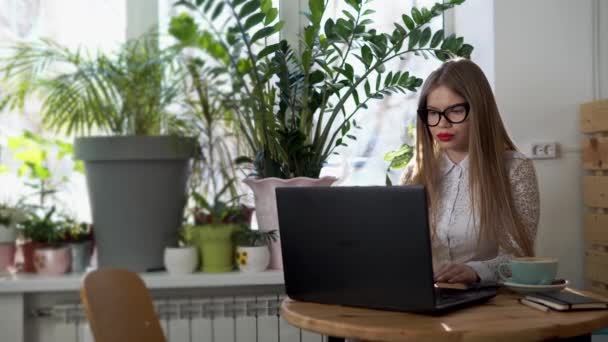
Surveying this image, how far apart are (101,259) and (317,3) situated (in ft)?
3.68

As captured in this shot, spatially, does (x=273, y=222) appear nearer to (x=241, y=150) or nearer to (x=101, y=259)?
(x=241, y=150)

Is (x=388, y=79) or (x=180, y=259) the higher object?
(x=388, y=79)

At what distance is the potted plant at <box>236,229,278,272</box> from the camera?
2336mm

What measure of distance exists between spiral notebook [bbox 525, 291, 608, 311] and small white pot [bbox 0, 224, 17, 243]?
5.66 feet

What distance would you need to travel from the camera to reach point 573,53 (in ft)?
8.70

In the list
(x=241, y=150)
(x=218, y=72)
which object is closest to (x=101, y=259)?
(x=241, y=150)

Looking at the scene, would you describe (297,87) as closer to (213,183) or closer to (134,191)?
(213,183)

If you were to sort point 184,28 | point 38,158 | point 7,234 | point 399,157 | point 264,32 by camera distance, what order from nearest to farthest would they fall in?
point 184,28 < point 264,32 < point 7,234 < point 38,158 < point 399,157

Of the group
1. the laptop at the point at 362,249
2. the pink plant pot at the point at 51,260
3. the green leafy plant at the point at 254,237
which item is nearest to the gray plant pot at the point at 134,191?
the pink plant pot at the point at 51,260

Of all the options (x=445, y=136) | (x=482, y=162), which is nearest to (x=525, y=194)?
(x=482, y=162)

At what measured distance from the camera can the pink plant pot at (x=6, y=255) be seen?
2330 millimetres

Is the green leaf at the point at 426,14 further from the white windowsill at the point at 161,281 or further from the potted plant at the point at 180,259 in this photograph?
the potted plant at the point at 180,259

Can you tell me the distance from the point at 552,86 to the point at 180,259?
5.06 ft

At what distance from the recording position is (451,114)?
2006mm
